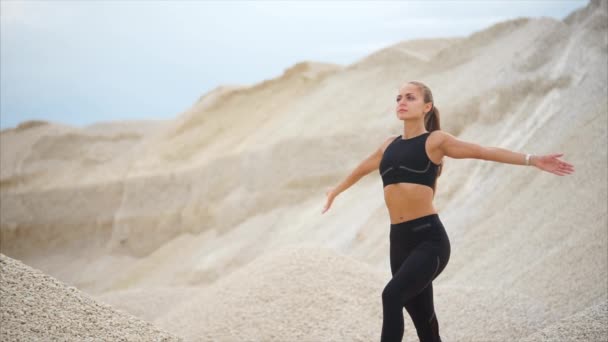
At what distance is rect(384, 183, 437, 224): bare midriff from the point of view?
12.3 ft

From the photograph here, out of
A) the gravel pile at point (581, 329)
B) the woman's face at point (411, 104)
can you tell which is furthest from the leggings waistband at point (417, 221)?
the gravel pile at point (581, 329)

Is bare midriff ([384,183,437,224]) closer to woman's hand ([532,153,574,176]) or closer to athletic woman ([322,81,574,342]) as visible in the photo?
athletic woman ([322,81,574,342])

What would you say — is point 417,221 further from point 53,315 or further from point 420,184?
point 53,315

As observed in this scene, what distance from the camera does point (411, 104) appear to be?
3.85 m

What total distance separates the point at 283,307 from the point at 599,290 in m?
3.45

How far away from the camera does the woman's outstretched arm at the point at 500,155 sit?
11.4ft

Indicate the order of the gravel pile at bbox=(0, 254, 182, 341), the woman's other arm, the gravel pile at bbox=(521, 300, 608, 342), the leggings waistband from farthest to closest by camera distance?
1. the gravel pile at bbox=(521, 300, 608, 342)
2. the woman's other arm
3. the gravel pile at bbox=(0, 254, 182, 341)
4. the leggings waistband

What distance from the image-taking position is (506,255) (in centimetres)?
887

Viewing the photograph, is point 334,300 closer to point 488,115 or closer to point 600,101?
point 600,101

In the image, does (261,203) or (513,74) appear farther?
(261,203)

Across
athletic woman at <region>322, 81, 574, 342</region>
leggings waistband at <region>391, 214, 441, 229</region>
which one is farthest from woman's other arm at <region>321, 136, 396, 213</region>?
leggings waistband at <region>391, 214, 441, 229</region>

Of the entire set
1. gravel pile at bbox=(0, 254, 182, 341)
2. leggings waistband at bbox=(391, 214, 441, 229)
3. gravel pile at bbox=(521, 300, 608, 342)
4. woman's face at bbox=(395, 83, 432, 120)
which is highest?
woman's face at bbox=(395, 83, 432, 120)

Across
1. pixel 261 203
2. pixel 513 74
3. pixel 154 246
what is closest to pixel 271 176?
pixel 261 203

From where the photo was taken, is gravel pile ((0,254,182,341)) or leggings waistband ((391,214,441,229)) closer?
leggings waistband ((391,214,441,229))
